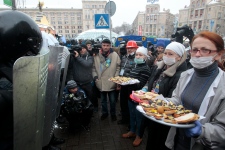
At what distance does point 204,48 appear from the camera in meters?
1.43

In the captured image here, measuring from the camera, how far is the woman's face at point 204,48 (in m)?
1.41

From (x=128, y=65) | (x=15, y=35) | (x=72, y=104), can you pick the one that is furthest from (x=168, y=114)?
(x=72, y=104)

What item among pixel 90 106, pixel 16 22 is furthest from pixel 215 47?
pixel 90 106

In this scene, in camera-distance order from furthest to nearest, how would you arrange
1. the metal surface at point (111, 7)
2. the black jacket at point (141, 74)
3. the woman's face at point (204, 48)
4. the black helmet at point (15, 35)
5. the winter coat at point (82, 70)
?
1. the metal surface at point (111, 7)
2. the winter coat at point (82, 70)
3. the black jacket at point (141, 74)
4. the woman's face at point (204, 48)
5. the black helmet at point (15, 35)

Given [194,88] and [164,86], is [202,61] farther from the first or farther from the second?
[164,86]

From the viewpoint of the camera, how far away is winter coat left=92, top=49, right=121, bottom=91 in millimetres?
3744

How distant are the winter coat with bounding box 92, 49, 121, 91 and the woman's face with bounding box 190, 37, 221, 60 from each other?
2.42 metres

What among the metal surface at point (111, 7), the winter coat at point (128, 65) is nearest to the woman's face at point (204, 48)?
the winter coat at point (128, 65)

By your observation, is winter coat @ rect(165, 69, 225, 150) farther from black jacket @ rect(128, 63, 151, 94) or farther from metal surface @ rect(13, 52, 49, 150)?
black jacket @ rect(128, 63, 151, 94)

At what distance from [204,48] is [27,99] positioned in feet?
5.00

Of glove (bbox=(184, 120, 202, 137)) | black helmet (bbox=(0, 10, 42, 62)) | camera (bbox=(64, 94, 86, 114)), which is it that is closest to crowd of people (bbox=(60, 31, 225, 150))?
glove (bbox=(184, 120, 202, 137))

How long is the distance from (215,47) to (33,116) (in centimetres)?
Result: 161

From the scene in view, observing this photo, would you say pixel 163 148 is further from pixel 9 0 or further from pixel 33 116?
pixel 9 0

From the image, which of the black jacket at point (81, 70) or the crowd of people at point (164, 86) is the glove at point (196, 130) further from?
the black jacket at point (81, 70)
